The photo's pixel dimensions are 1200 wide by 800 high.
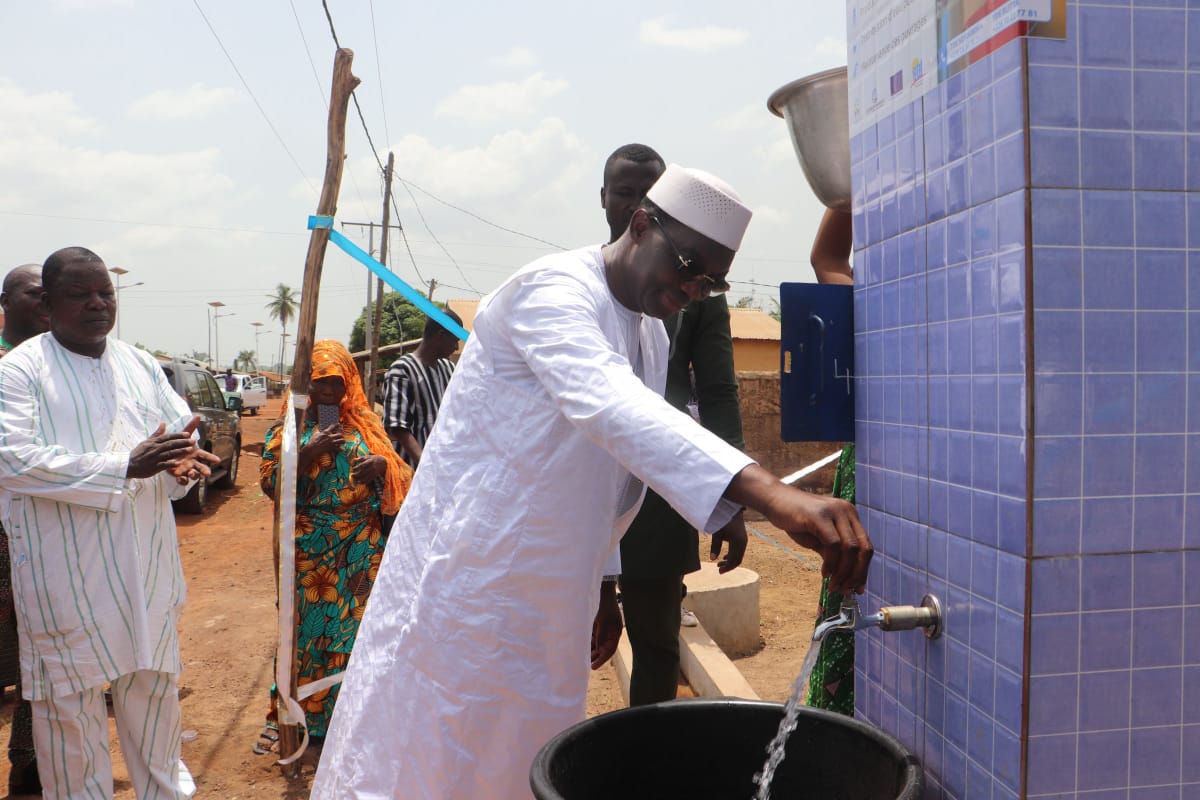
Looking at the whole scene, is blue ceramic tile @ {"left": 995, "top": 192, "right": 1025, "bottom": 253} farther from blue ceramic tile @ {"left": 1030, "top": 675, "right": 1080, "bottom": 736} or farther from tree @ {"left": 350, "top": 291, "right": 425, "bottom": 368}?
tree @ {"left": 350, "top": 291, "right": 425, "bottom": 368}

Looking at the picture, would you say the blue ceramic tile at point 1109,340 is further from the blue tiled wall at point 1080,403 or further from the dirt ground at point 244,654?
the dirt ground at point 244,654

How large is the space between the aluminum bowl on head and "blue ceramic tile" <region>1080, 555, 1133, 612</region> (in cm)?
121

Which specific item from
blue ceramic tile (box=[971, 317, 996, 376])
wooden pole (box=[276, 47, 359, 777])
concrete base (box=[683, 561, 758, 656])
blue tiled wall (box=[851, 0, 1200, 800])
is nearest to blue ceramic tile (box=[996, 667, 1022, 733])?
blue tiled wall (box=[851, 0, 1200, 800])

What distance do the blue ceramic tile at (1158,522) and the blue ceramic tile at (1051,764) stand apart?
0.86ft

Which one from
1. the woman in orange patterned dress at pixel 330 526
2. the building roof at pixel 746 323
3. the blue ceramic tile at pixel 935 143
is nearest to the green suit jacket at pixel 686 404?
A: the woman in orange patterned dress at pixel 330 526

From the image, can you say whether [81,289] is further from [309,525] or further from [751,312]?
[751,312]

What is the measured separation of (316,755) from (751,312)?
2077cm

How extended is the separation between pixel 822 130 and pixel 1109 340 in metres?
1.19

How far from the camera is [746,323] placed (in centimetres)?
2217

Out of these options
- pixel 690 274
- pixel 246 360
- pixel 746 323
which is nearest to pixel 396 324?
pixel 746 323

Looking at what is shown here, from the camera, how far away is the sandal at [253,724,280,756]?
425 centimetres

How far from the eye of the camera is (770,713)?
1.54 m

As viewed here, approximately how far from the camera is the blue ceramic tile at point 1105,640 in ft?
3.95

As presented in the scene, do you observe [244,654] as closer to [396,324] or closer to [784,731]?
[784,731]
